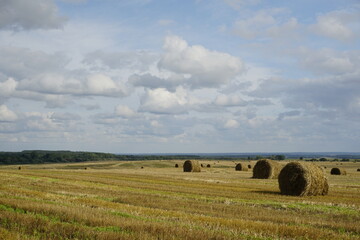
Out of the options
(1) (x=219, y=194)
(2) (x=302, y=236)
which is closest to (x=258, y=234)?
(2) (x=302, y=236)

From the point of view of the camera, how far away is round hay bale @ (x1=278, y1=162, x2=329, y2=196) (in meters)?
23.6

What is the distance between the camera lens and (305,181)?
23562 mm

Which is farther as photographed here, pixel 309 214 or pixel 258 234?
pixel 309 214

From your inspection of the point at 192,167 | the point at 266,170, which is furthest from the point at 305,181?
the point at 192,167

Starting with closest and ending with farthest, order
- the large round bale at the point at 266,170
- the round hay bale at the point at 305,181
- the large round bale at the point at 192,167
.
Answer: the round hay bale at the point at 305,181 → the large round bale at the point at 266,170 → the large round bale at the point at 192,167

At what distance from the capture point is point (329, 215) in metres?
14.5

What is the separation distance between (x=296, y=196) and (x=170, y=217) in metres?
13.5

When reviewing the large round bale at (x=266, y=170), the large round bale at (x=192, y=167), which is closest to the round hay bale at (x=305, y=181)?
the large round bale at (x=266, y=170)

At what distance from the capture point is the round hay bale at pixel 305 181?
23.6 metres

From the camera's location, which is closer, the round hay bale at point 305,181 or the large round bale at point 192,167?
the round hay bale at point 305,181

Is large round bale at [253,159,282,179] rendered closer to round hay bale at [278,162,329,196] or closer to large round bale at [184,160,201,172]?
large round bale at [184,160,201,172]

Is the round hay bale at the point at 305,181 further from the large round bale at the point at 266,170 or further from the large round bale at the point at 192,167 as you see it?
the large round bale at the point at 192,167

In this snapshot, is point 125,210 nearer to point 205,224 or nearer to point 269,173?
point 205,224

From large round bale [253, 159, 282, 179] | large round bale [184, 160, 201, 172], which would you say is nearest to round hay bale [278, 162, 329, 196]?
large round bale [253, 159, 282, 179]
